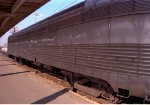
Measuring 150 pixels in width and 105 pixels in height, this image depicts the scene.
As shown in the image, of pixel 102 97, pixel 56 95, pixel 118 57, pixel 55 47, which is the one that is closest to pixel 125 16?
pixel 118 57

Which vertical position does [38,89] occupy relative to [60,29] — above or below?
below

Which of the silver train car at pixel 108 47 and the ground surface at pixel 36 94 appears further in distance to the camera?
the ground surface at pixel 36 94

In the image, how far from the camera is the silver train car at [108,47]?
7.88m

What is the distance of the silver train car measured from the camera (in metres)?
7.88

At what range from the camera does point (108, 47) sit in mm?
8875

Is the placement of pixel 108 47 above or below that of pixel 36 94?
above

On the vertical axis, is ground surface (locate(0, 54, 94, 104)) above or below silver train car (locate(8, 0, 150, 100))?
below

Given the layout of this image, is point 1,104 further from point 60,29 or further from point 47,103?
point 60,29

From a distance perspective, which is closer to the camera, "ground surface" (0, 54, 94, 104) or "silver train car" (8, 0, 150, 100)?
"silver train car" (8, 0, 150, 100)

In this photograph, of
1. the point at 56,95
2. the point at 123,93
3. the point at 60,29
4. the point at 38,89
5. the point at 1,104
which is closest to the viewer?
the point at 123,93

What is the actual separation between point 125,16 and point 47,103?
3.29 m

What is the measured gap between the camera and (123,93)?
27.5 feet

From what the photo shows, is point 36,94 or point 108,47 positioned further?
point 36,94

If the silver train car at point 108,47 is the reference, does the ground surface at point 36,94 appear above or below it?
below
